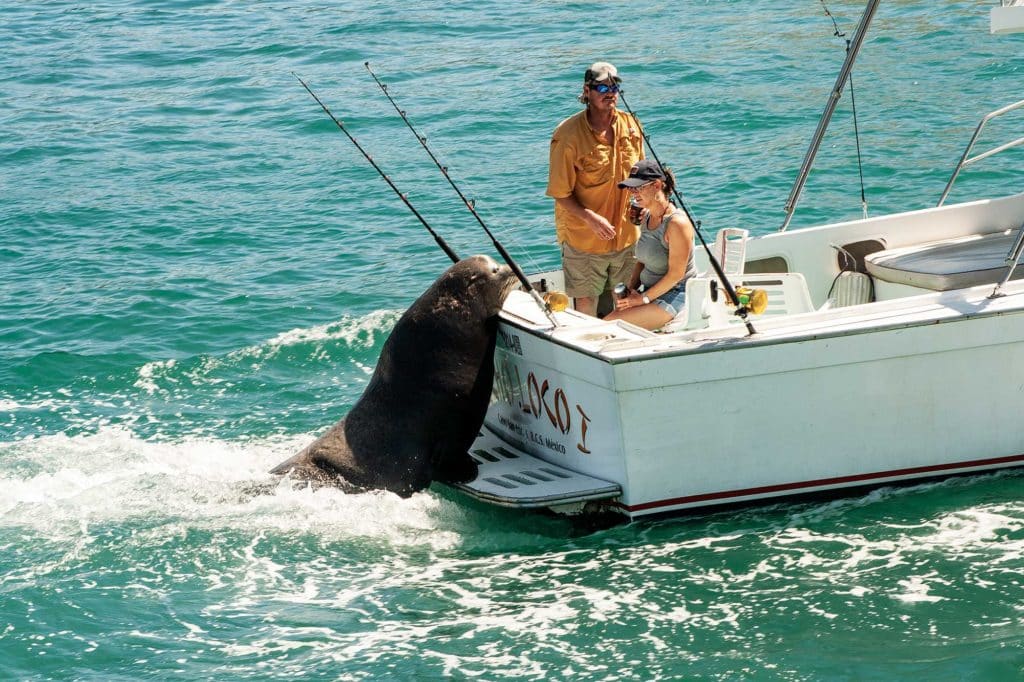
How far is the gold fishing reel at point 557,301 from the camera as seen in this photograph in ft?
22.5

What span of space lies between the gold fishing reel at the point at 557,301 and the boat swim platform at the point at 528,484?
0.84 metres

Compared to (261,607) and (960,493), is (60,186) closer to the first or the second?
(261,607)

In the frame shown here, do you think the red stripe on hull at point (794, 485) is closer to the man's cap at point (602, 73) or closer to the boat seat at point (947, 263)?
the boat seat at point (947, 263)

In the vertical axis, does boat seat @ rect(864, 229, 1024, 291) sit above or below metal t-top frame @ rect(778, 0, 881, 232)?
below

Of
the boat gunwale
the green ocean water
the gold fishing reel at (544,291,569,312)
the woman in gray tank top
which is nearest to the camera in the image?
the green ocean water

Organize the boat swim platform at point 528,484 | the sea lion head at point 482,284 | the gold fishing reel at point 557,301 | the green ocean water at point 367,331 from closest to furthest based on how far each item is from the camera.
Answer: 1. the green ocean water at point 367,331
2. the boat swim platform at point 528,484
3. the gold fishing reel at point 557,301
4. the sea lion head at point 482,284

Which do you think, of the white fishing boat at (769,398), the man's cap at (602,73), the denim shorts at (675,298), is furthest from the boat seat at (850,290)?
the man's cap at (602,73)

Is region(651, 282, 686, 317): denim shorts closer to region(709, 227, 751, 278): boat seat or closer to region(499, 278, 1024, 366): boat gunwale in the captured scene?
region(709, 227, 751, 278): boat seat

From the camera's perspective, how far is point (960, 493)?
262 inches

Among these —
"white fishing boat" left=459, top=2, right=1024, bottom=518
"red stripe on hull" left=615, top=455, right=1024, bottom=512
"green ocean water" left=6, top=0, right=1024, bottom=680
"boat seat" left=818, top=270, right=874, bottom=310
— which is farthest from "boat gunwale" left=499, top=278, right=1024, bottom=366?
"boat seat" left=818, top=270, right=874, bottom=310

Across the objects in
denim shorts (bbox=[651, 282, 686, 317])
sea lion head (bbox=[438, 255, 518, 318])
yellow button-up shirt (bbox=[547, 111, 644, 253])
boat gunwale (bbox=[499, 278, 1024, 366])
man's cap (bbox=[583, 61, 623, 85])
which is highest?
man's cap (bbox=[583, 61, 623, 85])

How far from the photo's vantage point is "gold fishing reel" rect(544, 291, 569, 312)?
22.5 ft

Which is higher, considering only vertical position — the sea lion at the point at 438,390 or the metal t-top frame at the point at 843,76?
the metal t-top frame at the point at 843,76

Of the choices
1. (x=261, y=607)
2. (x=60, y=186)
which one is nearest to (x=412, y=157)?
(x=60, y=186)
